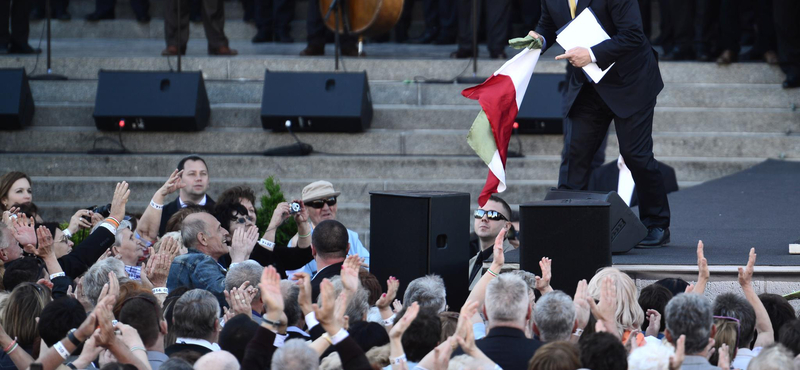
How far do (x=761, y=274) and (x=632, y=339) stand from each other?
4.88 feet

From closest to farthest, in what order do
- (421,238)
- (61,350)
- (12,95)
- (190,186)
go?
(61,350), (421,238), (190,186), (12,95)

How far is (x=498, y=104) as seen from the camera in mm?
6164

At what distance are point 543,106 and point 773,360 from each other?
6.20 metres

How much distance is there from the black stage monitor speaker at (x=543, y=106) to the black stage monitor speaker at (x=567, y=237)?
14.3 ft

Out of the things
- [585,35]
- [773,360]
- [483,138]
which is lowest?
[773,360]

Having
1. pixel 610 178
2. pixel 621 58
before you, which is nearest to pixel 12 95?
pixel 610 178

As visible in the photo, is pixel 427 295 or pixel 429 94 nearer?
pixel 427 295

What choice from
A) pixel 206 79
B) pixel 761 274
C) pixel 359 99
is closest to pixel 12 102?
pixel 206 79

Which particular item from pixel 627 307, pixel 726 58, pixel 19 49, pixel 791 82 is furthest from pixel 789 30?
pixel 19 49

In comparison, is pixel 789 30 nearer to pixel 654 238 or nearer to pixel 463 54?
pixel 463 54

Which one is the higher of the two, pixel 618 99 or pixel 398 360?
pixel 618 99

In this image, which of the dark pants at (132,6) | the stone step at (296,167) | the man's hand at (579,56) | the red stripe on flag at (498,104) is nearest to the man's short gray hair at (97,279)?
the red stripe on flag at (498,104)

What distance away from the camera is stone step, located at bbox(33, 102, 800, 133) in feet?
33.1

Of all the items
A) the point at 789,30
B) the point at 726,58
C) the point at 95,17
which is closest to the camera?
the point at 789,30
